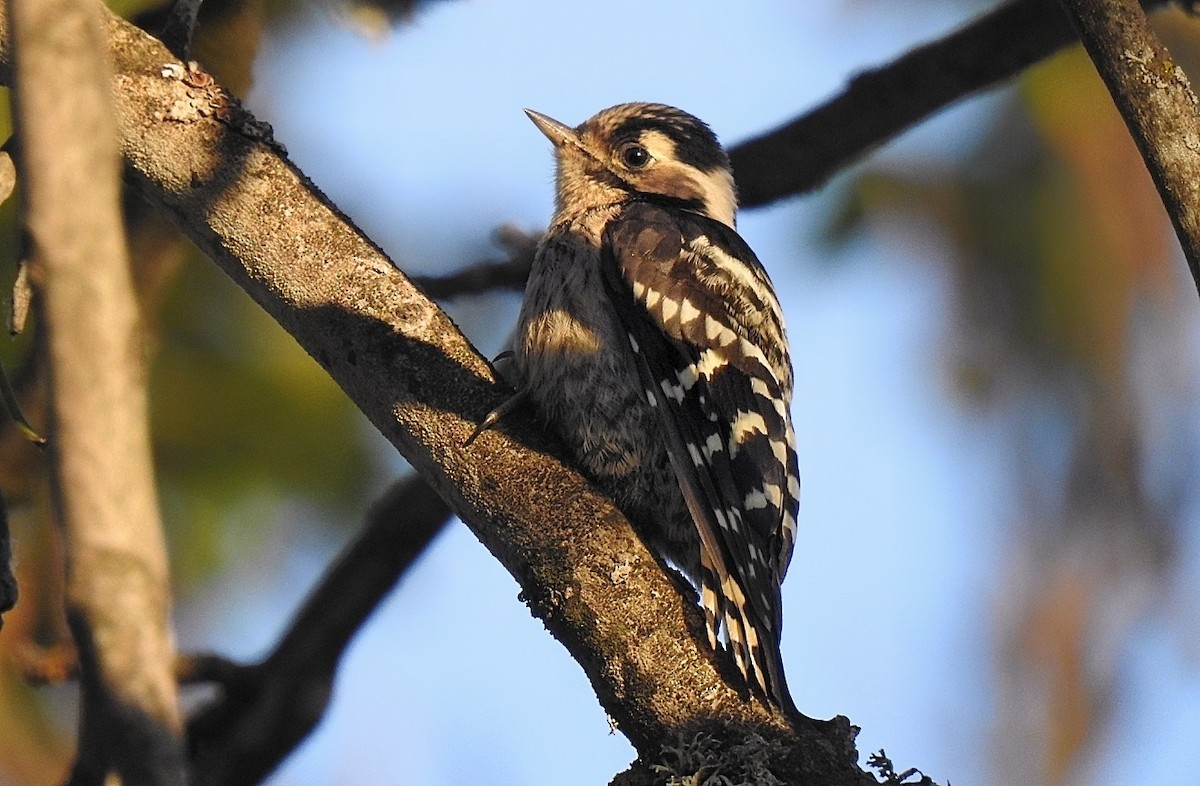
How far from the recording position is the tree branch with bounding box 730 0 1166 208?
436 cm

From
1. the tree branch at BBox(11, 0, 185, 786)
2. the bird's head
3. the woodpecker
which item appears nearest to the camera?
the tree branch at BBox(11, 0, 185, 786)

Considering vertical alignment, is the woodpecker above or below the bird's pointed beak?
below

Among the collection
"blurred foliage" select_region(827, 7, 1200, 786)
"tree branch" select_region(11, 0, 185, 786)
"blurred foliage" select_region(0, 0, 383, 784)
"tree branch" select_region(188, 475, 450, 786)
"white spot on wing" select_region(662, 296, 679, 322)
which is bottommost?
"tree branch" select_region(11, 0, 185, 786)

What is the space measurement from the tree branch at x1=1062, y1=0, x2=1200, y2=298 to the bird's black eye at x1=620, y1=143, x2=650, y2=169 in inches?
92.2

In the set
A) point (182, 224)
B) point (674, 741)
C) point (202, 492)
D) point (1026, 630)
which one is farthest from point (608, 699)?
point (1026, 630)

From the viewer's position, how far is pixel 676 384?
391 cm

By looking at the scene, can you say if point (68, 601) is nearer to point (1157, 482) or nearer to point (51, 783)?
point (51, 783)

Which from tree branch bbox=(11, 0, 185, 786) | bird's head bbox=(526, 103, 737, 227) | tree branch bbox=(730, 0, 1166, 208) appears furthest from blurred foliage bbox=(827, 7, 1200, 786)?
tree branch bbox=(11, 0, 185, 786)

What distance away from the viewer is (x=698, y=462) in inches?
147

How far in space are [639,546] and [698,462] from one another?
85 centimetres

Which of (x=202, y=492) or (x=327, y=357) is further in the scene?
(x=202, y=492)

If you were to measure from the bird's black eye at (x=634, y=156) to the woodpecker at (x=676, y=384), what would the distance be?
514 millimetres

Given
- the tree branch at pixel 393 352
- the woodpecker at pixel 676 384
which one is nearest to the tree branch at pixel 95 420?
the tree branch at pixel 393 352

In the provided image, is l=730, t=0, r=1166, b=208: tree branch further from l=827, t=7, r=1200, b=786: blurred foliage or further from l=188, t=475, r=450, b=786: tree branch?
l=827, t=7, r=1200, b=786: blurred foliage
